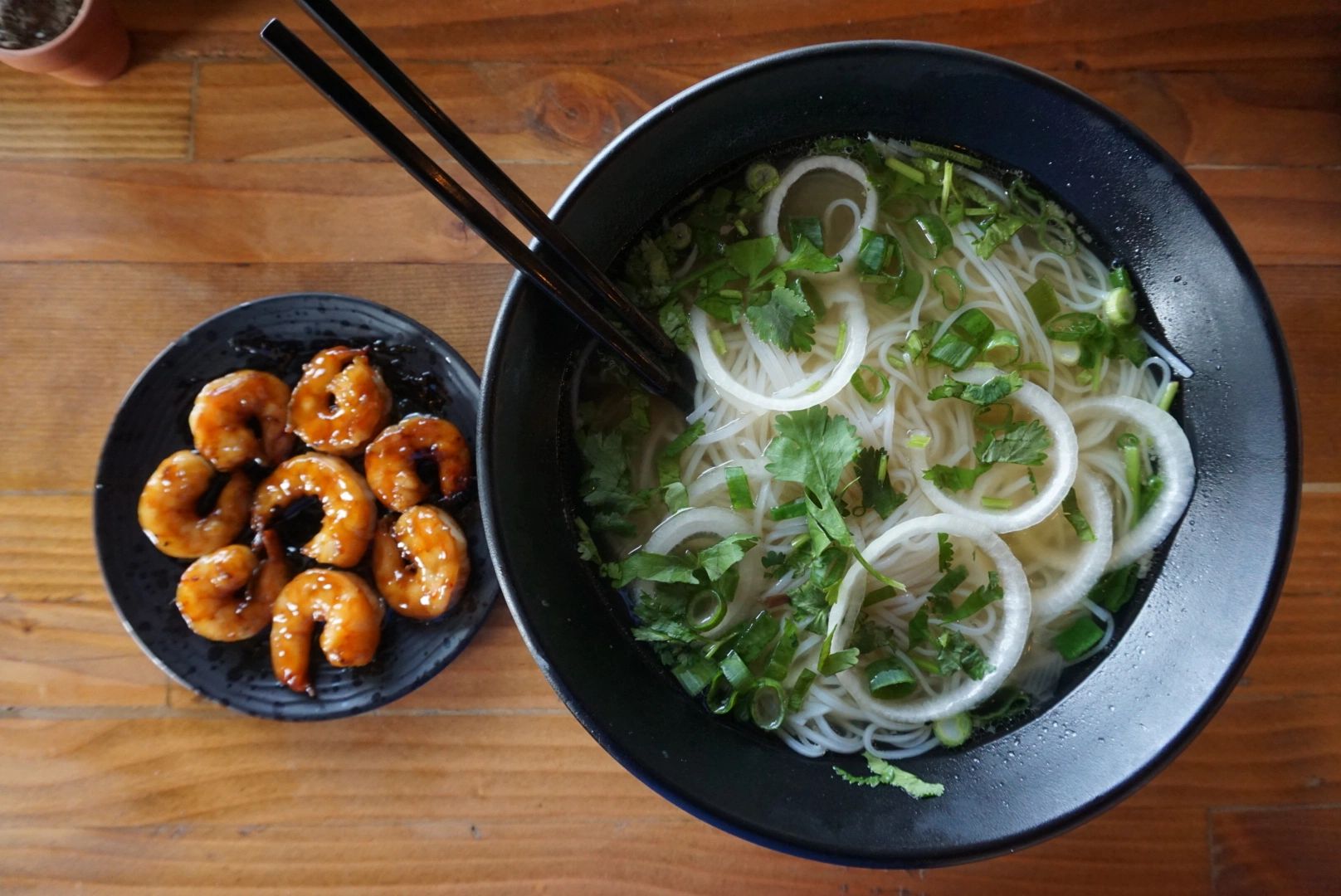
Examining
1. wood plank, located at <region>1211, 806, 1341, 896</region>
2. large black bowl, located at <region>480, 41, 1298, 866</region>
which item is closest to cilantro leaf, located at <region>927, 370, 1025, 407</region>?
large black bowl, located at <region>480, 41, 1298, 866</region>

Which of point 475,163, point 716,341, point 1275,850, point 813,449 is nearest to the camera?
point 475,163

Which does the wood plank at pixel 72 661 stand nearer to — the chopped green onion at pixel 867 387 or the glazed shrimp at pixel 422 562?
the glazed shrimp at pixel 422 562

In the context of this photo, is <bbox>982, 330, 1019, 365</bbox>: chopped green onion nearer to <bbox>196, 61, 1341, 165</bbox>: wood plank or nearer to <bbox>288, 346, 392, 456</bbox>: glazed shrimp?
<bbox>196, 61, 1341, 165</bbox>: wood plank

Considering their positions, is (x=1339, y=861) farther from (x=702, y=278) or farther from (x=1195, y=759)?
(x=702, y=278)

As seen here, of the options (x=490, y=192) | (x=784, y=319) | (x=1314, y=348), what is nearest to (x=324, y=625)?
(x=490, y=192)

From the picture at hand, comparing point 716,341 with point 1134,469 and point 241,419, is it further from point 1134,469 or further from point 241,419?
point 241,419
